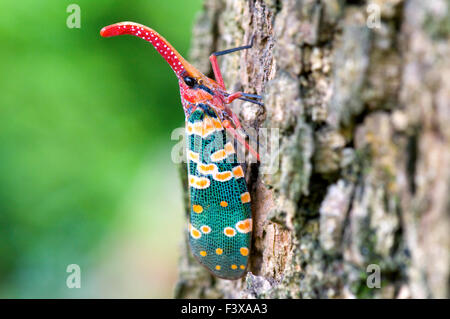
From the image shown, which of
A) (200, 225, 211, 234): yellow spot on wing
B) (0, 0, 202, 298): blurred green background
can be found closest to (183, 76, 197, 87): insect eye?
(200, 225, 211, 234): yellow spot on wing

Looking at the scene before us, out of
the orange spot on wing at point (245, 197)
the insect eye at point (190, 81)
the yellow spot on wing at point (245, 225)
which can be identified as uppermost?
the insect eye at point (190, 81)

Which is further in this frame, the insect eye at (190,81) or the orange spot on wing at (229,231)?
the insect eye at (190,81)

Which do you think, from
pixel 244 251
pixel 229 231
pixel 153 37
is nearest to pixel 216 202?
pixel 229 231

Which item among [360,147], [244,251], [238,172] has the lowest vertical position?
[244,251]

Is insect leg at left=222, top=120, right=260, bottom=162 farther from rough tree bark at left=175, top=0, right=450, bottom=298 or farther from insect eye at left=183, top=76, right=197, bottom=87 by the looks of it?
rough tree bark at left=175, top=0, right=450, bottom=298

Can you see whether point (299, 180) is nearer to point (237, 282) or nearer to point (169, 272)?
point (237, 282)

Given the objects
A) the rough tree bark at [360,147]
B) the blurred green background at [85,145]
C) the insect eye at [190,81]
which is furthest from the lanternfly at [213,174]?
the blurred green background at [85,145]

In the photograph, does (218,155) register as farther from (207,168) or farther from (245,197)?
(245,197)

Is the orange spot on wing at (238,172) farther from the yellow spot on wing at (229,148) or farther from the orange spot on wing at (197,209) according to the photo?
the orange spot on wing at (197,209)
